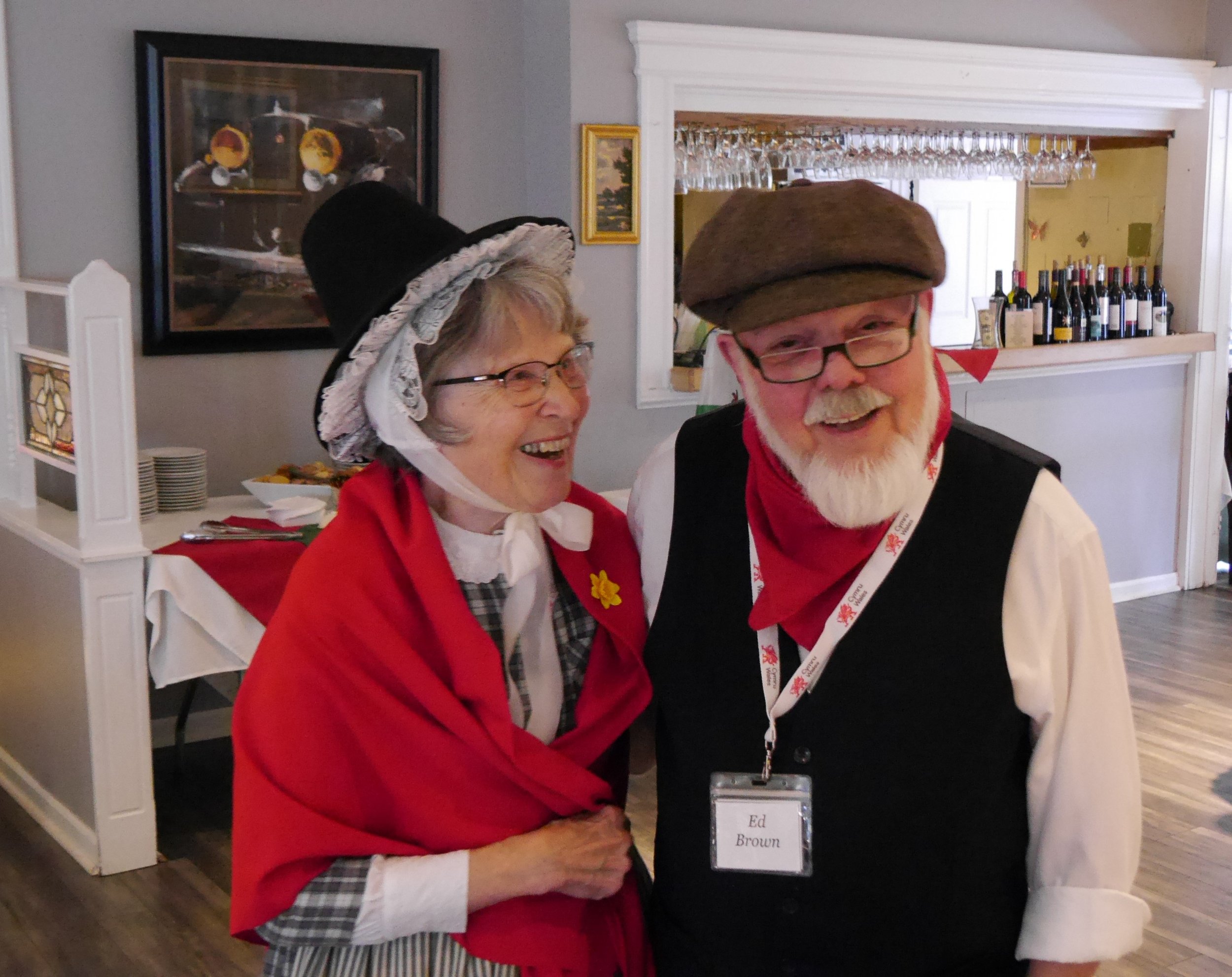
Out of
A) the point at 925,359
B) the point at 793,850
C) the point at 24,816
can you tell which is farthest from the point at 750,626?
the point at 24,816

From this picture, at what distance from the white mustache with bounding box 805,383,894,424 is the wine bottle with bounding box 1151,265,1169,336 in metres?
5.55

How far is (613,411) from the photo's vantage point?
5074 millimetres

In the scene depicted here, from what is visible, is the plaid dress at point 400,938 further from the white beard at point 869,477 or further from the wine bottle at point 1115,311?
the wine bottle at point 1115,311

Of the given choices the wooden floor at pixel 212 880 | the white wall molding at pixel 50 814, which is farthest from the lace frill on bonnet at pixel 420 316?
the white wall molding at pixel 50 814

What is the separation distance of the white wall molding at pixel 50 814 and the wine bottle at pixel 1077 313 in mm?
4870

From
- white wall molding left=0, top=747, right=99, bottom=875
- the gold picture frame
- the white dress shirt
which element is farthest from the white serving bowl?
the white dress shirt

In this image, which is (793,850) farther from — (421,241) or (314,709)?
(421,241)

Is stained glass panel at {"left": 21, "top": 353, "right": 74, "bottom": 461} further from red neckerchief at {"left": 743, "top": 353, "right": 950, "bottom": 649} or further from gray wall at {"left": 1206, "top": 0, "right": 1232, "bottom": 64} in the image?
gray wall at {"left": 1206, "top": 0, "right": 1232, "bottom": 64}

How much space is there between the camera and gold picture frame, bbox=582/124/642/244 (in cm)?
486

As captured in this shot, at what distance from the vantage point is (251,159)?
15.0 feet

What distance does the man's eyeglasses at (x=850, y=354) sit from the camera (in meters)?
1.46

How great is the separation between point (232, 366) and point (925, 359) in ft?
11.9

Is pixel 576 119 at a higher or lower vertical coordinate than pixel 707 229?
higher

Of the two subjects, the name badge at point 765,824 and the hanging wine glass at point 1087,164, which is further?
the hanging wine glass at point 1087,164
